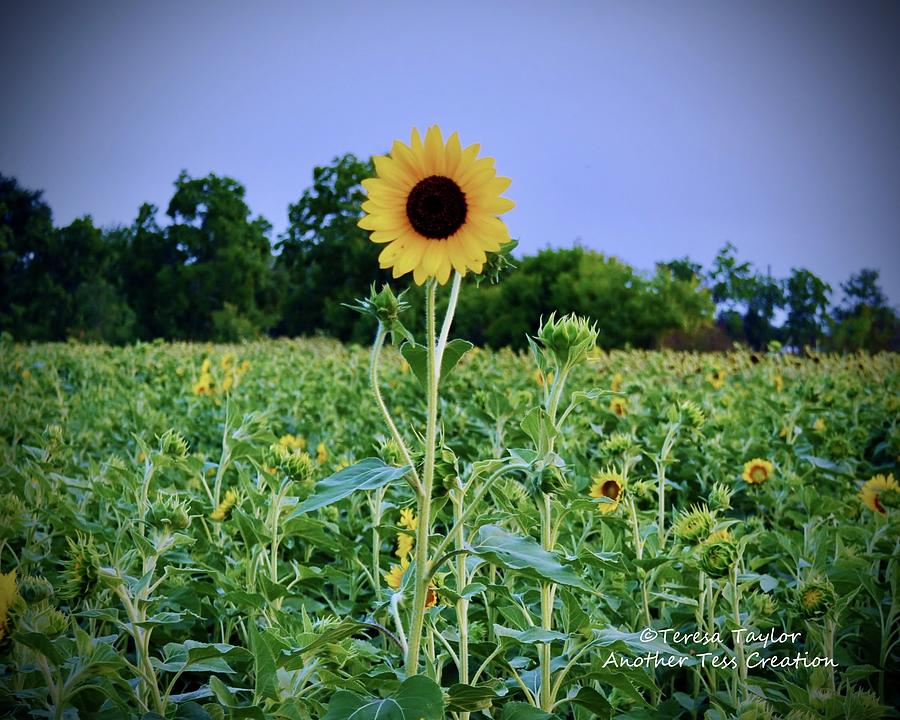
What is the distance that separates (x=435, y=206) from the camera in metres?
1.10

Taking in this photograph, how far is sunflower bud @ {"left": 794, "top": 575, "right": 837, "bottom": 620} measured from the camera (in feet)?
4.96

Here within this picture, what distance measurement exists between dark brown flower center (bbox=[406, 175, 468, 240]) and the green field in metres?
0.31

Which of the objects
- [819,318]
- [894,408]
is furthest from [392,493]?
[819,318]

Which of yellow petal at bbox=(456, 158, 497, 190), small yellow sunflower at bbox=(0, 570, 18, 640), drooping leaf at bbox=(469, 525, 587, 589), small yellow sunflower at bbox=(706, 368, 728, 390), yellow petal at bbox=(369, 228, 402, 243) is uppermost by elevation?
small yellow sunflower at bbox=(706, 368, 728, 390)

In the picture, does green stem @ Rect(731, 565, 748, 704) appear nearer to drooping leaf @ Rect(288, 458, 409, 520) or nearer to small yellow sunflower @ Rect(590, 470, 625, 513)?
small yellow sunflower @ Rect(590, 470, 625, 513)

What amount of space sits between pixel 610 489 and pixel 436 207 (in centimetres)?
117

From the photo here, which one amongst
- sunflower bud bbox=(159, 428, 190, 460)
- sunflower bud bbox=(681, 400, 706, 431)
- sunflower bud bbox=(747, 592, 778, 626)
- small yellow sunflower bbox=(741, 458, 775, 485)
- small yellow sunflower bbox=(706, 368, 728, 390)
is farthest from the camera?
small yellow sunflower bbox=(706, 368, 728, 390)

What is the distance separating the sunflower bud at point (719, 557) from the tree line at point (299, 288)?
703 inches

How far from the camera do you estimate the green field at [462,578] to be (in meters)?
1.15

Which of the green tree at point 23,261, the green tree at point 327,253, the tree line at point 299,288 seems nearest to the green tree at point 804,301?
the tree line at point 299,288

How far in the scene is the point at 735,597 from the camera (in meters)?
1.46

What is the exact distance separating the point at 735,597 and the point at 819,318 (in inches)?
1230

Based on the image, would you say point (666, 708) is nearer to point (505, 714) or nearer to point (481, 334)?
point (505, 714)

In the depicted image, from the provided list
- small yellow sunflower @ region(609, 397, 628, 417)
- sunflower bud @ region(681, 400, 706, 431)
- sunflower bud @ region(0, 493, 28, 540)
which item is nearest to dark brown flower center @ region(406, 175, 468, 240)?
sunflower bud @ region(0, 493, 28, 540)
